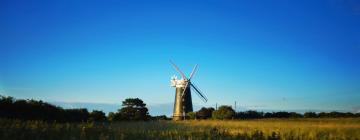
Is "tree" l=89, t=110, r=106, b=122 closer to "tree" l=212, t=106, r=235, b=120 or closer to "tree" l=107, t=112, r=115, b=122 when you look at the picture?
"tree" l=107, t=112, r=115, b=122

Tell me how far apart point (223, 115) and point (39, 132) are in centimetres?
6952

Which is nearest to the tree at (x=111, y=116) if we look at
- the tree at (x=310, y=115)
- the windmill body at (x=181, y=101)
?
the windmill body at (x=181, y=101)

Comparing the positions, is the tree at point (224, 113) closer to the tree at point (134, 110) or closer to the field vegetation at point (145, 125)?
the field vegetation at point (145, 125)

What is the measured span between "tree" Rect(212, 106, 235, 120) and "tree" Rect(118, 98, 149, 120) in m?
17.1

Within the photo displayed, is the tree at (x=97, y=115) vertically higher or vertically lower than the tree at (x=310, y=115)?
lower

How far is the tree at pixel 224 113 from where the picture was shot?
3324 inches

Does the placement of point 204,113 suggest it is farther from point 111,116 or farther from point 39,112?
point 39,112

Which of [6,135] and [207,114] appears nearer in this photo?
[6,135]

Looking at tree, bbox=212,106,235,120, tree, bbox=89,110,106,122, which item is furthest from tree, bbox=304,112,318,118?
tree, bbox=89,110,106,122

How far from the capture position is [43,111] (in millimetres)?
47312

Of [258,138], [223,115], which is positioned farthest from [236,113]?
[258,138]

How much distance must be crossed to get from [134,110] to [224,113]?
70.2 ft

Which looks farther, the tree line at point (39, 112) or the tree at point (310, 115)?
the tree at point (310, 115)

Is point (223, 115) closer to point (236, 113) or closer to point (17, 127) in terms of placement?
point (236, 113)
